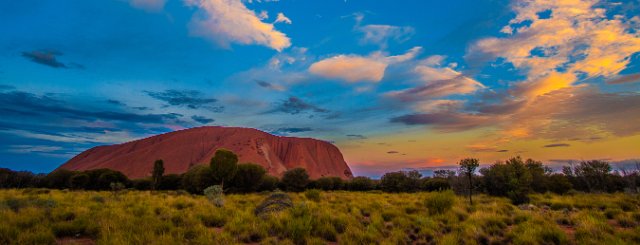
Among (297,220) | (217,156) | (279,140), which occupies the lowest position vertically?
(297,220)

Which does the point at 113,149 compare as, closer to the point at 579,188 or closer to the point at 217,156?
the point at 217,156

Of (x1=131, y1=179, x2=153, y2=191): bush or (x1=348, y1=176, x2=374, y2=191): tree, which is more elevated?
(x1=131, y1=179, x2=153, y2=191): bush

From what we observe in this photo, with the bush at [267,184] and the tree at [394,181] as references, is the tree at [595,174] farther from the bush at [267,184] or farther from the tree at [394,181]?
the bush at [267,184]

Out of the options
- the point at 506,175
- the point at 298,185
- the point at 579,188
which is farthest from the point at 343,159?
the point at 506,175

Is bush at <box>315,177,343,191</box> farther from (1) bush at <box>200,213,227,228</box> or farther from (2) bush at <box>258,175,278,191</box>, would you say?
(1) bush at <box>200,213,227,228</box>

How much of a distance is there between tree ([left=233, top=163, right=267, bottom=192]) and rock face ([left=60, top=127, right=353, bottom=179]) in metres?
66.0

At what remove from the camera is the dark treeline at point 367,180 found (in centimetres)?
3212

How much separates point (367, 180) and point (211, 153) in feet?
295

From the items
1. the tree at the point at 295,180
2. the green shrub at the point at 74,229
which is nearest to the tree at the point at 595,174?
the tree at the point at 295,180

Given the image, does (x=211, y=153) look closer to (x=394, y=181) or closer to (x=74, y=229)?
(x=394, y=181)

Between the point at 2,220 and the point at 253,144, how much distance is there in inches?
5325

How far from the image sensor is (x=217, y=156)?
42.4 meters

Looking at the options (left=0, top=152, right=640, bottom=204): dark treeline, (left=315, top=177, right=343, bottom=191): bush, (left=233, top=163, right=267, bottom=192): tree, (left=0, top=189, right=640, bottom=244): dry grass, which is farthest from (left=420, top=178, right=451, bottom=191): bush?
(left=0, top=189, right=640, bottom=244): dry grass

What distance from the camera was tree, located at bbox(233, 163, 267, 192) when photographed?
4975cm
